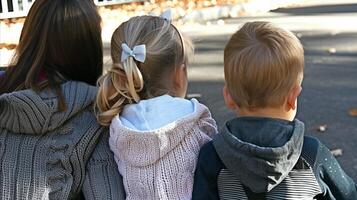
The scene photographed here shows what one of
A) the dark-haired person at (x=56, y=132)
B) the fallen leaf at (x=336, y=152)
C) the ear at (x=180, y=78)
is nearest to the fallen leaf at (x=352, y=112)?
the fallen leaf at (x=336, y=152)

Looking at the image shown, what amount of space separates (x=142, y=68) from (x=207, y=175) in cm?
43

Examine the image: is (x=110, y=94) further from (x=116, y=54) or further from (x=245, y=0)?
(x=245, y=0)

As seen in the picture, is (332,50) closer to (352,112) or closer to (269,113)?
(352,112)

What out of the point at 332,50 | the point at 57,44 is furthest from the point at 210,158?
the point at 332,50

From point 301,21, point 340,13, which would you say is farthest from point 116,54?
point 340,13

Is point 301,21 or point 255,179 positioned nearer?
point 255,179

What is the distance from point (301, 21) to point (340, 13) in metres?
0.83

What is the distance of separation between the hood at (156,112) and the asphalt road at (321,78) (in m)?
2.09

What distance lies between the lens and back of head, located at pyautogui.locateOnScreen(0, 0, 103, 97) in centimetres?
269

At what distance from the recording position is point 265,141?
230 cm

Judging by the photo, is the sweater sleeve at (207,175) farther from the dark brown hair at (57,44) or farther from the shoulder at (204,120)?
the dark brown hair at (57,44)

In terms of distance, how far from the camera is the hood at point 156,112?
2.48 meters

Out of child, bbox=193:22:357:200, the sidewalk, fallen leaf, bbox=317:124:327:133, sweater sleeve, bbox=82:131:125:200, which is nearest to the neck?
child, bbox=193:22:357:200

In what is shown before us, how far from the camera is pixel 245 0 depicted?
37.9ft
